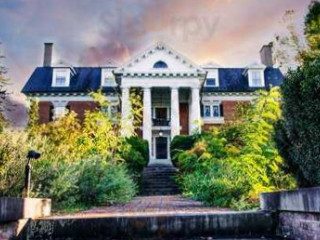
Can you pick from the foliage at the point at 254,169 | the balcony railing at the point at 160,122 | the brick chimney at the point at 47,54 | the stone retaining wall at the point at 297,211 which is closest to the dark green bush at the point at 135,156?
the balcony railing at the point at 160,122

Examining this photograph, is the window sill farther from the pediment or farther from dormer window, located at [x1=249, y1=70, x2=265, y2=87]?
the pediment

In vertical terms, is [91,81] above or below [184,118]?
above

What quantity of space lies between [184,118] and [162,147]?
10.8ft

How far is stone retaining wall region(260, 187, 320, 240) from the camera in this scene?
14.6 feet

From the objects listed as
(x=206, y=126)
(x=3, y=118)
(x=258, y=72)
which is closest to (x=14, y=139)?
(x=3, y=118)

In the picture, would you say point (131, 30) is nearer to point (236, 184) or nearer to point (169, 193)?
point (236, 184)

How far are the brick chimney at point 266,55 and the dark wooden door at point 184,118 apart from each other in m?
10.8

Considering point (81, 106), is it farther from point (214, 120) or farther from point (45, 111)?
point (214, 120)

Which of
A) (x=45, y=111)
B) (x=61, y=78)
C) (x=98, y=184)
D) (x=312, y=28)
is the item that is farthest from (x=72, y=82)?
(x=98, y=184)

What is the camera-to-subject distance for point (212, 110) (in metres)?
33.1

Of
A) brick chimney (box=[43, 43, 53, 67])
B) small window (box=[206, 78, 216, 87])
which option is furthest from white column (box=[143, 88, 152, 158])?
brick chimney (box=[43, 43, 53, 67])

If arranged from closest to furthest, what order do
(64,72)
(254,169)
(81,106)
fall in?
(254,169) < (81,106) < (64,72)

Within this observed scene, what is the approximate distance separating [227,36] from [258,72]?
2332 cm

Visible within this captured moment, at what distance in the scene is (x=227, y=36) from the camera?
488 inches
